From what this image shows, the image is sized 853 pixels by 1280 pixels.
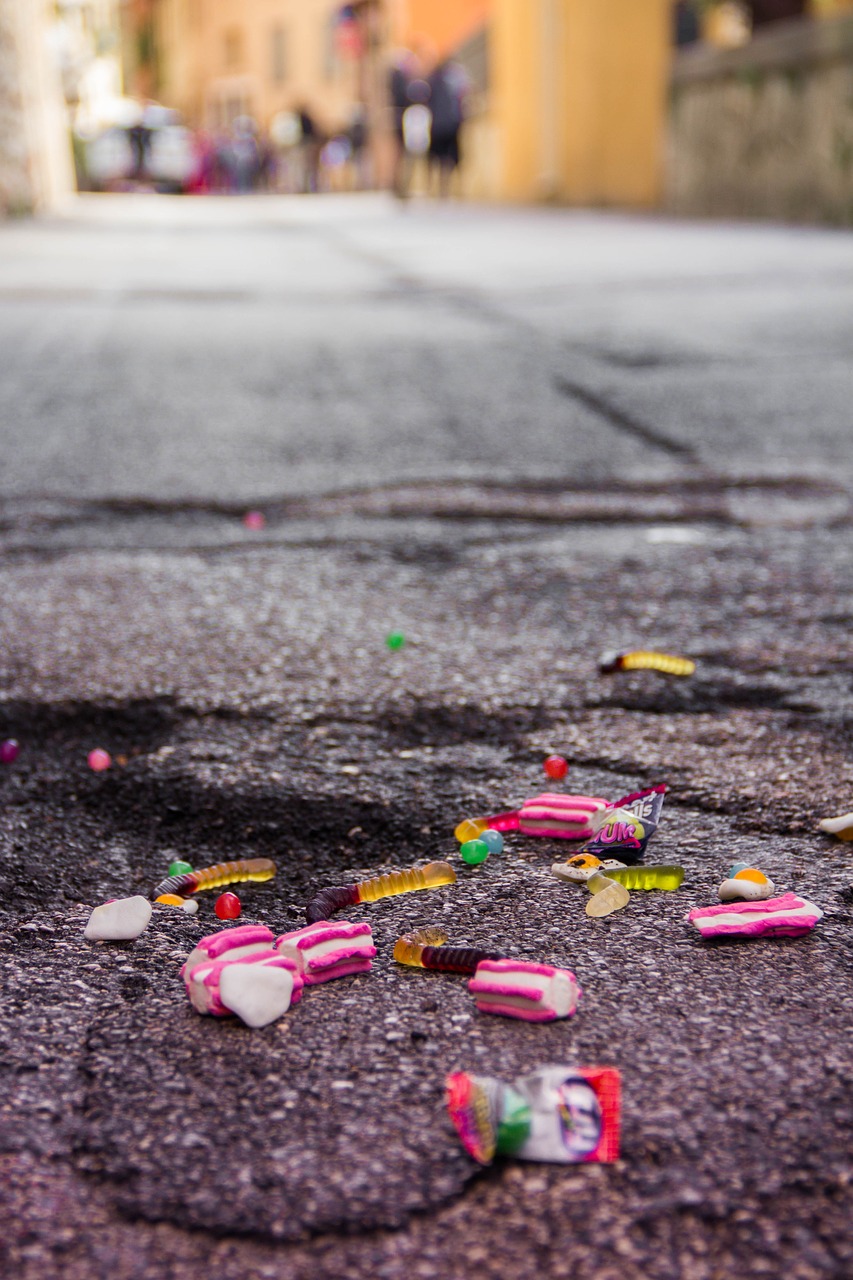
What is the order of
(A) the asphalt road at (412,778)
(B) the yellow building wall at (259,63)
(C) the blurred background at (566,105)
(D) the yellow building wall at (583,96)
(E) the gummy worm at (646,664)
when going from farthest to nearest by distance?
(B) the yellow building wall at (259,63) < (D) the yellow building wall at (583,96) < (C) the blurred background at (566,105) < (E) the gummy worm at (646,664) < (A) the asphalt road at (412,778)

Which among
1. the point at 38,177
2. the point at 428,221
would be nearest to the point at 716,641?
the point at 428,221

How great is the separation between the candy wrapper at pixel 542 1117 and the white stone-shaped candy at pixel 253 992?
18 cm

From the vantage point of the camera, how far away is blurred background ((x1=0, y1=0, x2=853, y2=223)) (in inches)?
414

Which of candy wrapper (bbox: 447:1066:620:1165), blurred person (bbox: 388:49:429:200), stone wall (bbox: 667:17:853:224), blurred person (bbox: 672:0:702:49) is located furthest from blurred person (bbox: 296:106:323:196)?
candy wrapper (bbox: 447:1066:620:1165)

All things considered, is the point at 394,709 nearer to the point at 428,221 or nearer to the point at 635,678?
the point at 635,678

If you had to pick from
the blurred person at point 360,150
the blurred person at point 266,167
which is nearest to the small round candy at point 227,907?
the blurred person at point 360,150

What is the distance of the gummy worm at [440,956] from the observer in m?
1.14

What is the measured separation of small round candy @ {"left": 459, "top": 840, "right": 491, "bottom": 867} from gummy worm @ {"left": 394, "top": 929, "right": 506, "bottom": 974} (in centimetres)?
18

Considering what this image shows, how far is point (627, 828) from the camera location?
1.33 metres

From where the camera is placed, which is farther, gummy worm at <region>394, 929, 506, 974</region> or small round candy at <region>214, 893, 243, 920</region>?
small round candy at <region>214, 893, 243, 920</region>

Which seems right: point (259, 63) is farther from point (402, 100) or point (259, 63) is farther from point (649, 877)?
point (649, 877)

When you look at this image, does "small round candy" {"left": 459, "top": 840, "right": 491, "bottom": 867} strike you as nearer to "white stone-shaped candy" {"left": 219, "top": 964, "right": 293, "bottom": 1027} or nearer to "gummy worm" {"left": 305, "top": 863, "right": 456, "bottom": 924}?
"gummy worm" {"left": 305, "top": 863, "right": 456, "bottom": 924}

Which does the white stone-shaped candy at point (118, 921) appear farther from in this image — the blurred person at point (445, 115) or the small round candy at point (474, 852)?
the blurred person at point (445, 115)

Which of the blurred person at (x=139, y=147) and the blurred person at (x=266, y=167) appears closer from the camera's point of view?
the blurred person at (x=139, y=147)
